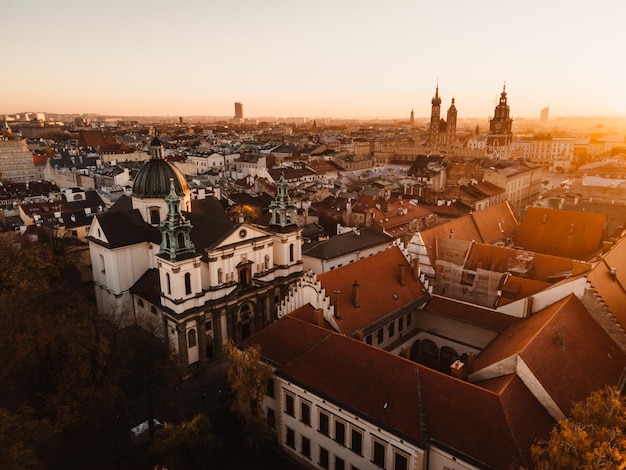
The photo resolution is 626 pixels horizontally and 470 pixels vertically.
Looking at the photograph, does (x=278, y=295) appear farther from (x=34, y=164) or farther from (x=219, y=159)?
(x=34, y=164)

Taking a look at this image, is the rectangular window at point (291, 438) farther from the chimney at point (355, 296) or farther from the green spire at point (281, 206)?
the green spire at point (281, 206)

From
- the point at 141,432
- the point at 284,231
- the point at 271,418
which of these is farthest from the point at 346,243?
the point at 141,432

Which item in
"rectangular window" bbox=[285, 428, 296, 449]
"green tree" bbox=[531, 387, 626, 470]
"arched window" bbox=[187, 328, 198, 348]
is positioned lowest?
"rectangular window" bbox=[285, 428, 296, 449]

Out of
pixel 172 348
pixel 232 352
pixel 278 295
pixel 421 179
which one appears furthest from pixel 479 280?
pixel 421 179

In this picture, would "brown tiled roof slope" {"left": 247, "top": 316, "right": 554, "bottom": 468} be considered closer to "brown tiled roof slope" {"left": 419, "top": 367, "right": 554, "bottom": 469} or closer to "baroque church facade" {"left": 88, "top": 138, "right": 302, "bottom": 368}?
"brown tiled roof slope" {"left": 419, "top": 367, "right": 554, "bottom": 469}

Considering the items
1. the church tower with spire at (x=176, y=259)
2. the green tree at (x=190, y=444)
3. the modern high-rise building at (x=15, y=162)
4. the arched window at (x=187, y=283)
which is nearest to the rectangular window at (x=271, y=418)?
the green tree at (x=190, y=444)

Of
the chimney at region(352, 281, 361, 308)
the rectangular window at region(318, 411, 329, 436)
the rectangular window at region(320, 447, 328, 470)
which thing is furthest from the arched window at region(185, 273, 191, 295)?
the rectangular window at region(320, 447, 328, 470)
